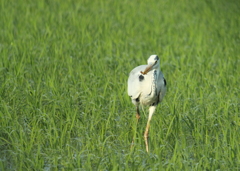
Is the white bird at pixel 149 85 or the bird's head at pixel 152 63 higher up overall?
the bird's head at pixel 152 63

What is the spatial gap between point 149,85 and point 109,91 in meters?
1.34

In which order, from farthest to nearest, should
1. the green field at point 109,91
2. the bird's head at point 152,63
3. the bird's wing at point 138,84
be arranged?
1. the bird's wing at point 138,84
2. the bird's head at point 152,63
3. the green field at point 109,91

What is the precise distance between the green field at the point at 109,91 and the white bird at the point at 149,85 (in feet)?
0.91

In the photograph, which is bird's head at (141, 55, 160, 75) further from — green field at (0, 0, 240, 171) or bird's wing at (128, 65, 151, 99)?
green field at (0, 0, 240, 171)

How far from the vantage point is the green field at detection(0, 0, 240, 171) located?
4242 millimetres

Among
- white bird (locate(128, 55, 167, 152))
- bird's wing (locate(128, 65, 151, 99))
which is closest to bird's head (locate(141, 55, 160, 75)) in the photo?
white bird (locate(128, 55, 167, 152))

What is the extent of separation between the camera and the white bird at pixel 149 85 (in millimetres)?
4469

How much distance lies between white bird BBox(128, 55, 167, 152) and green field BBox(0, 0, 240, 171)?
0.28 m

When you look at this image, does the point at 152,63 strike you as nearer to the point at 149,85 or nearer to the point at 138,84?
the point at 149,85

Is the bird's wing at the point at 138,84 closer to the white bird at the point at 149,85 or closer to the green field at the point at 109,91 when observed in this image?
the white bird at the point at 149,85

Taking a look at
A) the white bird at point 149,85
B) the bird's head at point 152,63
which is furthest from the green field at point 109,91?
A: the bird's head at point 152,63

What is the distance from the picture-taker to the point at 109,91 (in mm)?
5883

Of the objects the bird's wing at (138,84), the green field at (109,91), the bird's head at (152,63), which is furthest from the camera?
the bird's wing at (138,84)

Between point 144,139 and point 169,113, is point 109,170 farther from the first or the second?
point 169,113
